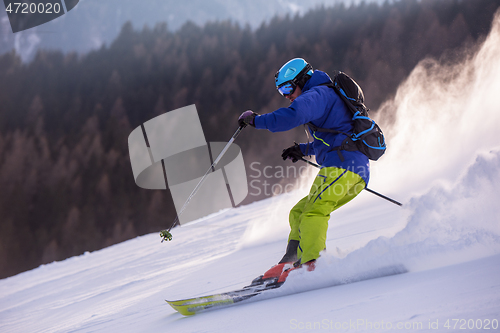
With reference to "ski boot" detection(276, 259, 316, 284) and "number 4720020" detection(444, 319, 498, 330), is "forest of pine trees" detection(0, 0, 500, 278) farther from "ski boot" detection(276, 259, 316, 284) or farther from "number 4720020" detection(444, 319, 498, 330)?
"number 4720020" detection(444, 319, 498, 330)

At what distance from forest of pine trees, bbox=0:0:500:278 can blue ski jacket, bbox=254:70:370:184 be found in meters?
7.08

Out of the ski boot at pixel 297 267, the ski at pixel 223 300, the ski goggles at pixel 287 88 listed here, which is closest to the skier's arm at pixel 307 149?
the ski goggles at pixel 287 88

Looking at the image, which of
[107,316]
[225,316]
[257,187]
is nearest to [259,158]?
[257,187]

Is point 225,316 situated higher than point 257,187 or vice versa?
point 257,187

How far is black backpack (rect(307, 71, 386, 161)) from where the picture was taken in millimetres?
1763

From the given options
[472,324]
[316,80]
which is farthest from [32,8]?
[472,324]

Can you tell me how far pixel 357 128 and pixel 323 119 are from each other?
0.61 feet

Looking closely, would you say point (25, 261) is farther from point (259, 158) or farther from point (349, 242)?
point (349, 242)

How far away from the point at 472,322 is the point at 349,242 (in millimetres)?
1699

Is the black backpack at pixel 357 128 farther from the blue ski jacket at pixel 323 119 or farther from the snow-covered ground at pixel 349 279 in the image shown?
the snow-covered ground at pixel 349 279

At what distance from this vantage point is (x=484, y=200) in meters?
1.58

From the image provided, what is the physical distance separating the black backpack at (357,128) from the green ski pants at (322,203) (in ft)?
0.37

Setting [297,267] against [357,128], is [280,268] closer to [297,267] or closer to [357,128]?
[297,267]

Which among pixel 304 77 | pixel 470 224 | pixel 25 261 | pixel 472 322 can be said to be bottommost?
pixel 472 322
